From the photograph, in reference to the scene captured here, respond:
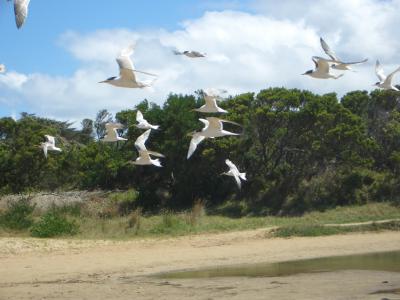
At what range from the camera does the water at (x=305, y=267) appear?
693 inches

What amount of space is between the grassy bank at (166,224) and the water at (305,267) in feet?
14.3

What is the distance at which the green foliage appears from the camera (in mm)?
32969

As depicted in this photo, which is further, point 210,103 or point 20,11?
point 210,103

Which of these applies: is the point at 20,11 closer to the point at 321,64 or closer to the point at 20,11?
the point at 20,11

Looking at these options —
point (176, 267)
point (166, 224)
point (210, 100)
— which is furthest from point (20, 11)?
point (166, 224)

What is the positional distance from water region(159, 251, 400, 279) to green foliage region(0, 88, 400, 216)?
1186cm

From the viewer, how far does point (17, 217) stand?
24.5m

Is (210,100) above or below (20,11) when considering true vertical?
below

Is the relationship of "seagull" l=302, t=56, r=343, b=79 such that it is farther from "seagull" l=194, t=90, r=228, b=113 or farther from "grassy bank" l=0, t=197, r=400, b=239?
"grassy bank" l=0, t=197, r=400, b=239

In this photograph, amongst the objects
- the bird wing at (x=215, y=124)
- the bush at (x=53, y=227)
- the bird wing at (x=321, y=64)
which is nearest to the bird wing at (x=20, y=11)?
the bird wing at (x=321, y=64)

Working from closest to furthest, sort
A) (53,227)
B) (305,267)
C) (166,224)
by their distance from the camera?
(305,267), (53,227), (166,224)

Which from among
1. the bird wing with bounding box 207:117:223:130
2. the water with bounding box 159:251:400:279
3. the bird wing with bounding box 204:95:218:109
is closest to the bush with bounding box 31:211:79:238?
the water with bounding box 159:251:400:279

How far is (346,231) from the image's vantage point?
25.1 m

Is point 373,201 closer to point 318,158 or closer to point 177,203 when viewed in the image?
point 318,158
